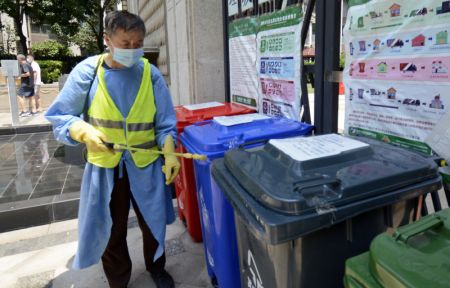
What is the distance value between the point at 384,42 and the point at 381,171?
935mm

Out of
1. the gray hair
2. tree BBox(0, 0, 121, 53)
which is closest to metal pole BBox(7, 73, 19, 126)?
the gray hair

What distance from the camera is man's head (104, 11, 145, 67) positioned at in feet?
6.28

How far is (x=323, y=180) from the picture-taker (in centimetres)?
121

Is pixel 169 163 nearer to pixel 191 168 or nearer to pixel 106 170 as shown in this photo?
pixel 106 170

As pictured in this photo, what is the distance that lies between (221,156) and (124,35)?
0.83m

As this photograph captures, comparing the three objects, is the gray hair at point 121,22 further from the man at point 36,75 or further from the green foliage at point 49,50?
the green foliage at point 49,50

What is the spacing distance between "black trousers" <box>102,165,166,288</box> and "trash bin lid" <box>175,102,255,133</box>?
697 millimetres

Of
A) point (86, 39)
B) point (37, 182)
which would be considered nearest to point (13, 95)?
point (37, 182)

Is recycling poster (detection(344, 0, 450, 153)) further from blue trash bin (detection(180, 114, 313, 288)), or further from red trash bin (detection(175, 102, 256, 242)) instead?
red trash bin (detection(175, 102, 256, 242))

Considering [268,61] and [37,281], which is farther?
[268,61]

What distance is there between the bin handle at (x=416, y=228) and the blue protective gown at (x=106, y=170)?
1.47 meters

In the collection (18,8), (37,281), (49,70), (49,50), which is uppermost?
(18,8)

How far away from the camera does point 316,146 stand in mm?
1499

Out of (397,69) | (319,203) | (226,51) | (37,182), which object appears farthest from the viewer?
(37,182)
